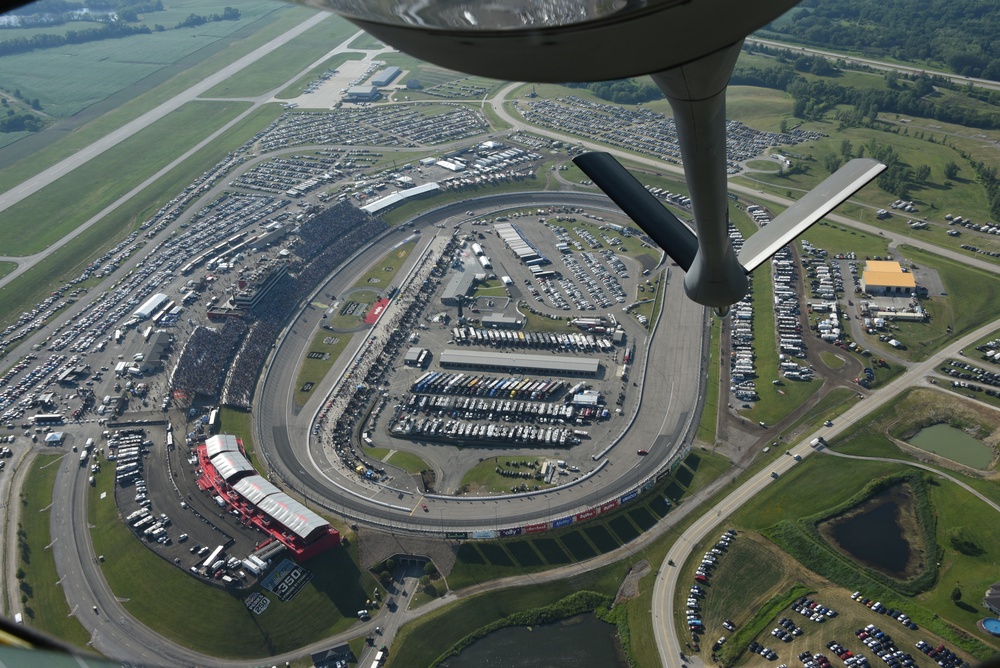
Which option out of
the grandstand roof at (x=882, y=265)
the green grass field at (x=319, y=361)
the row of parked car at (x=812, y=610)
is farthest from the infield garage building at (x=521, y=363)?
the grandstand roof at (x=882, y=265)

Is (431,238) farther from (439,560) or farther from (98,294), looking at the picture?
(439,560)

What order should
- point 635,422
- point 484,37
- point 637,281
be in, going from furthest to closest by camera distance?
point 637,281, point 635,422, point 484,37

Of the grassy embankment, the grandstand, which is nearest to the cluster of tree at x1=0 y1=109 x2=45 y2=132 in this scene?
the grassy embankment

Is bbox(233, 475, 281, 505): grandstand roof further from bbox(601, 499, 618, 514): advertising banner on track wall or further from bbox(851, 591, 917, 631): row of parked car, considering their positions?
bbox(851, 591, 917, 631): row of parked car

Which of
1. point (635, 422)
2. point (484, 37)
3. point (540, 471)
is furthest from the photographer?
point (635, 422)

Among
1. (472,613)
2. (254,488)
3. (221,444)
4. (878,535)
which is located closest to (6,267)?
(221,444)

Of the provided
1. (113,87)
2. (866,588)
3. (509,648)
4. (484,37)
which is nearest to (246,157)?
(113,87)

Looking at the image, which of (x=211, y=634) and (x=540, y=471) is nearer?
(x=211, y=634)

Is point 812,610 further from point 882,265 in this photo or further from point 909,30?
point 909,30
